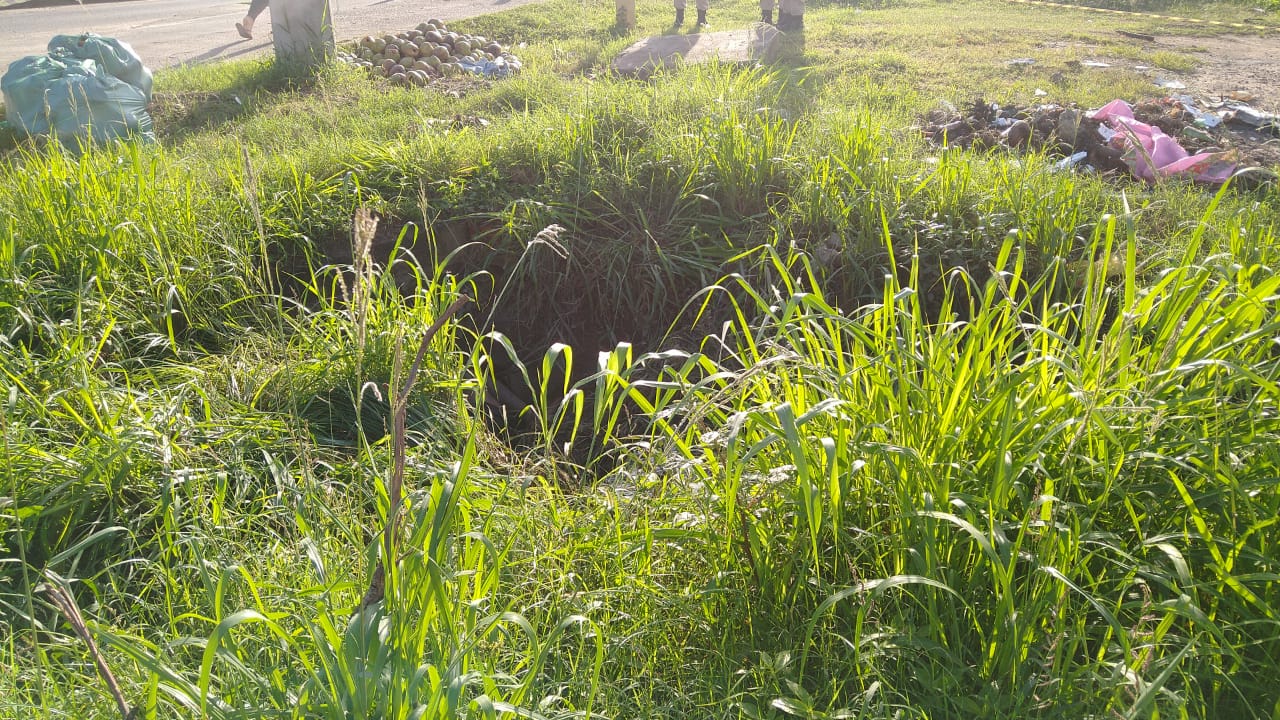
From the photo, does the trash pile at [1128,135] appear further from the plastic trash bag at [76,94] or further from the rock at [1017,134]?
the plastic trash bag at [76,94]

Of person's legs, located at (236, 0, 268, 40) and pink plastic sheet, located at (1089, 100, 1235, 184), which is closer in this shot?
pink plastic sheet, located at (1089, 100, 1235, 184)

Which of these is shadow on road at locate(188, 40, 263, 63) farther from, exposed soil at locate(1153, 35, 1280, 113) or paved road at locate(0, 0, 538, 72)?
exposed soil at locate(1153, 35, 1280, 113)

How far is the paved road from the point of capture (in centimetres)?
918

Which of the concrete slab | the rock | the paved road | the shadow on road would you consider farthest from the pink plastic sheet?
the shadow on road

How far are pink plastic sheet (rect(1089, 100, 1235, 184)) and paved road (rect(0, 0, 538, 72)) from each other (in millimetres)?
7549

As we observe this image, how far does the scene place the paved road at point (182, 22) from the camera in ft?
30.1

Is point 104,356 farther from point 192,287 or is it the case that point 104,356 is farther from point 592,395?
point 592,395

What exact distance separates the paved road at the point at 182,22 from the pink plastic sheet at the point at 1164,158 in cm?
755

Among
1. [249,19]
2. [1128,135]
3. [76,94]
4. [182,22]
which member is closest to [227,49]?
[249,19]

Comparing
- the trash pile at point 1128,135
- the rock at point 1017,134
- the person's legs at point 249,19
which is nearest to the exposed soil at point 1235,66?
the trash pile at point 1128,135

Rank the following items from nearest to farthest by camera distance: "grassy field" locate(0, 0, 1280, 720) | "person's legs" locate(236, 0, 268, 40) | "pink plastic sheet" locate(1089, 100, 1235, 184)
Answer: "grassy field" locate(0, 0, 1280, 720) → "pink plastic sheet" locate(1089, 100, 1235, 184) → "person's legs" locate(236, 0, 268, 40)

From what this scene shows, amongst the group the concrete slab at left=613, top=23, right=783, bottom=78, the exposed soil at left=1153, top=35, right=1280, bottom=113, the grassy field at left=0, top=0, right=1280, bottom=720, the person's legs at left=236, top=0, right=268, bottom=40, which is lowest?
the grassy field at left=0, top=0, right=1280, bottom=720

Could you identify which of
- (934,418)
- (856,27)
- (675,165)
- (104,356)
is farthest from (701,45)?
(934,418)

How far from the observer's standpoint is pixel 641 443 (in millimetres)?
2176
